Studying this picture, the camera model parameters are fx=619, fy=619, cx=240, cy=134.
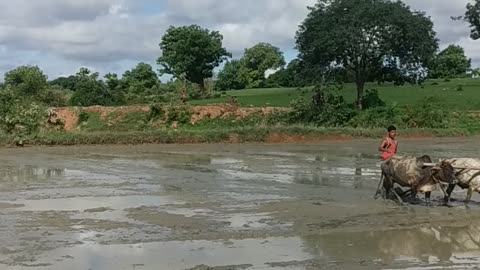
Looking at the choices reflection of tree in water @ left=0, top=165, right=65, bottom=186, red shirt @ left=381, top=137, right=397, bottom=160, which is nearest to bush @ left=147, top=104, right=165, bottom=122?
reflection of tree in water @ left=0, top=165, right=65, bottom=186

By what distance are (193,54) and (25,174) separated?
212ft

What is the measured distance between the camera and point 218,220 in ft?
42.3

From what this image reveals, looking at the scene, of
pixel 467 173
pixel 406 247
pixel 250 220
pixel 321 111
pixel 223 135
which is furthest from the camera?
pixel 321 111

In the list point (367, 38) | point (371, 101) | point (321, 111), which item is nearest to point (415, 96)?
point (371, 101)

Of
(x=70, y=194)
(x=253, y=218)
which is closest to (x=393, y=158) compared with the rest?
(x=253, y=218)

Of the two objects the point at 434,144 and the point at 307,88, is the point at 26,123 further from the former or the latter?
the point at 307,88

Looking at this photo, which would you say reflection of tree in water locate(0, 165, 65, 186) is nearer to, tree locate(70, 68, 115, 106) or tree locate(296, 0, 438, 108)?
tree locate(296, 0, 438, 108)

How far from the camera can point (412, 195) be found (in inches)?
586

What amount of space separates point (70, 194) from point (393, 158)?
27.6ft

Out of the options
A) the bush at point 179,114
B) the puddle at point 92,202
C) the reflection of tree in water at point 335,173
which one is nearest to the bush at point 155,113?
the bush at point 179,114

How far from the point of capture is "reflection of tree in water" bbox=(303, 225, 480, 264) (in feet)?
32.7

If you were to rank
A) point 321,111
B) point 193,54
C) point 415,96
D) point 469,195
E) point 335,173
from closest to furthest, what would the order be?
point 469,195 → point 335,173 → point 321,111 → point 415,96 → point 193,54

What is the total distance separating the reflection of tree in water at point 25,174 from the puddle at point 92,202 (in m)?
3.93

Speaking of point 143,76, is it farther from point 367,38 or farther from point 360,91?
point 367,38
